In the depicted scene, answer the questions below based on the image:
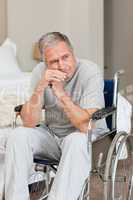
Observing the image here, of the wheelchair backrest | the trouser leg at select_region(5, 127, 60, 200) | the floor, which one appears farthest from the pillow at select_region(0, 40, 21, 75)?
the trouser leg at select_region(5, 127, 60, 200)

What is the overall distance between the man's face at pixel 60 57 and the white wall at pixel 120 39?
10.9 ft

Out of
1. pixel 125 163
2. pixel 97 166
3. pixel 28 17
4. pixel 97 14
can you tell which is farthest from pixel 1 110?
pixel 97 14

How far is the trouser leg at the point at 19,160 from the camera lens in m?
2.00

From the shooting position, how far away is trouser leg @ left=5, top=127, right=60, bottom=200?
2.00 meters

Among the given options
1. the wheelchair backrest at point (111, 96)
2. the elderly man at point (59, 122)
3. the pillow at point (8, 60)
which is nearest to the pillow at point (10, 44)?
the pillow at point (8, 60)

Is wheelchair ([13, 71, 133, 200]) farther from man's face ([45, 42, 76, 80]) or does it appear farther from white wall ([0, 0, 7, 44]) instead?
white wall ([0, 0, 7, 44])

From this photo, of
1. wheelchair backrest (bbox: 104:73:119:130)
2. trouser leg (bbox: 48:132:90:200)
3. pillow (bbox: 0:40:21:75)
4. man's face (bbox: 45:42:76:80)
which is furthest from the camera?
pillow (bbox: 0:40:21:75)

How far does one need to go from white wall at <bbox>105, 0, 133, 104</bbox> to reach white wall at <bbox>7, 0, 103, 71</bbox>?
2.23 feet

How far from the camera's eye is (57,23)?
16.0ft

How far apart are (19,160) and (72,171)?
254 mm

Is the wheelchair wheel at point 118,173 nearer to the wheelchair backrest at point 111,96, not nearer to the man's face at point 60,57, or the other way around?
the wheelchair backrest at point 111,96

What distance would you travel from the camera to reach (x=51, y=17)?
15.9ft

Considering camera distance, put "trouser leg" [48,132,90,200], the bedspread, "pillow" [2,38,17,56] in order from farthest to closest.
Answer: "pillow" [2,38,17,56], the bedspread, "trouser leg" [48,132,90,200]

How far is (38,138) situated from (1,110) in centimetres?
100
